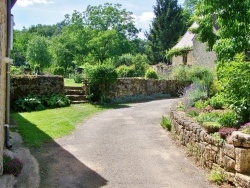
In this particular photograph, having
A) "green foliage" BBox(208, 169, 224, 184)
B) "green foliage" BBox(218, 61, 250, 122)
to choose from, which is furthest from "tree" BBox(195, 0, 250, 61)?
"green foliage" BBox(208, 169, 224, 184)

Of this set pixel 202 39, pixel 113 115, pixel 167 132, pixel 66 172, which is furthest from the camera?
pixel 113 115

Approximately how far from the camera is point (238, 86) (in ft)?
25.8

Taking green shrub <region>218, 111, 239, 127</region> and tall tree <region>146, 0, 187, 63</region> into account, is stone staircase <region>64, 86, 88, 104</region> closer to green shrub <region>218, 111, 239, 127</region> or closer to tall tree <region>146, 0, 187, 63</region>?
green shrub <region>218, 111, 239, 127</region>

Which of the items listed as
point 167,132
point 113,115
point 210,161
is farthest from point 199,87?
point 210,161

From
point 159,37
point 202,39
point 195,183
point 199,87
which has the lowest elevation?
point 195,183

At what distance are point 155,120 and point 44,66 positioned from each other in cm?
3162

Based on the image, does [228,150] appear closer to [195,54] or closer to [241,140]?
[241,140]

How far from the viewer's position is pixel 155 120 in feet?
45.9

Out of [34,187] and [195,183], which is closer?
[34,187]

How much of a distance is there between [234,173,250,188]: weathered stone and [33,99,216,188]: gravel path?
604mm

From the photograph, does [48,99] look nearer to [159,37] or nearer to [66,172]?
[66,172]

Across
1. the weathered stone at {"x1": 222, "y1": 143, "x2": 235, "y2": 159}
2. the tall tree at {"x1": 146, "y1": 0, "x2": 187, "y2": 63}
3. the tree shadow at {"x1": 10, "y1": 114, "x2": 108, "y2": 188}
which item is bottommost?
the tree shadow at {"x1": 10, "y1": 114, "x2": 108, "y2": 188}

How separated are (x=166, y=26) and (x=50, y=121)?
122 feet

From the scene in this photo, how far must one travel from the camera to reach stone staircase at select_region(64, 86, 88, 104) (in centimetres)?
1881
